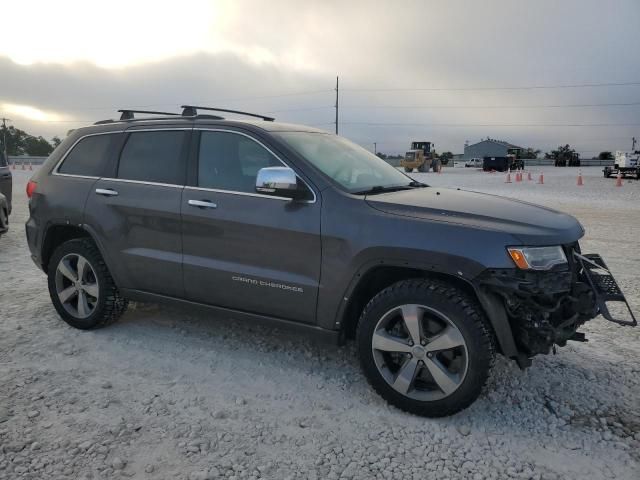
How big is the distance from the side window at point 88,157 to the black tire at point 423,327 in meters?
2.77

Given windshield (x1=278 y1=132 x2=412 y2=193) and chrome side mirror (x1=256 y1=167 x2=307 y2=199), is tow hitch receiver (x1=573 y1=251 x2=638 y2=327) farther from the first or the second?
chrome side mirror (x1=256 y1=167 x2=307 y2=199)

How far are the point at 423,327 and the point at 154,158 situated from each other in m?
2.55

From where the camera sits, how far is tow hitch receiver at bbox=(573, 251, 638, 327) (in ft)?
10.1

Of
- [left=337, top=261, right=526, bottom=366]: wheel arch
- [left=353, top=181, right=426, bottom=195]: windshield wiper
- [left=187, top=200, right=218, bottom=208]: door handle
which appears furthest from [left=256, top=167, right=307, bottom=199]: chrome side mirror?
[left=337, top=261, right=526, bottom=366]: wheel arch

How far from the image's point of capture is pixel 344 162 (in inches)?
156

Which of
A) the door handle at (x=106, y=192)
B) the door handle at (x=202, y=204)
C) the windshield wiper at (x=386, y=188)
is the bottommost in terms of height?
the door handle at (x=202, y=204)

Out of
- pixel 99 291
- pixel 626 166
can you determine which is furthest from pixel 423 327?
pixel 626 166

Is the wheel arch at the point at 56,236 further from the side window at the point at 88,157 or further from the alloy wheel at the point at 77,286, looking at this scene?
the side window at the point at 88,157

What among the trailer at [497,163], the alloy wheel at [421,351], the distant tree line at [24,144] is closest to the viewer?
the alloy wheel at [421,351]

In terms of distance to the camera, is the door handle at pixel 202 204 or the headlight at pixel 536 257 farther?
the door handle at pixel 202 204

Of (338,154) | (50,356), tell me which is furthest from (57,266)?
(338,154)

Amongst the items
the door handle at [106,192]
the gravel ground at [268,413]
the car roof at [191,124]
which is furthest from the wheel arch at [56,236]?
the car roof at [191,124]

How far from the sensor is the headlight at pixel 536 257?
289cm

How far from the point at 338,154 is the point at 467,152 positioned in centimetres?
10993
